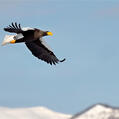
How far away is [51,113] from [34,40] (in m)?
44.3

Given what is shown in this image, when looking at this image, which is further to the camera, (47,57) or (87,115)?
(87,115)

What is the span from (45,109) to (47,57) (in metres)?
46.6

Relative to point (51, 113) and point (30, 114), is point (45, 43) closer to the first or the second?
point (30, 114)

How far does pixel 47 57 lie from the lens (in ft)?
118

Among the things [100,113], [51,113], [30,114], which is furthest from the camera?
[51,113]

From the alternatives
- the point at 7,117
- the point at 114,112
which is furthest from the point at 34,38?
the point at 7,117

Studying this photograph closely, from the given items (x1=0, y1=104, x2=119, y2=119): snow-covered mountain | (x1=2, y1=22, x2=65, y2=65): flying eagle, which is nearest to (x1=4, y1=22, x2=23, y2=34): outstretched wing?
(x1=2, y1=22, x2=65, y2=65): flying eagle

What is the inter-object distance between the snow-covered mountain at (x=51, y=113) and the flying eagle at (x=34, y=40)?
31604 mm

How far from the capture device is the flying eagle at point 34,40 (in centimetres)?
3316

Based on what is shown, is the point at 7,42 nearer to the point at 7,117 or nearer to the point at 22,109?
the point at 7,117

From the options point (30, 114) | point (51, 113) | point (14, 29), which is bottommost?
point (14, 29)

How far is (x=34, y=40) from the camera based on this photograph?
1401 inches

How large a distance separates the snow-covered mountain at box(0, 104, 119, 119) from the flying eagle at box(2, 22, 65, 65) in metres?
31.6

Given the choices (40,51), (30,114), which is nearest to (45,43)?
(40,51)
